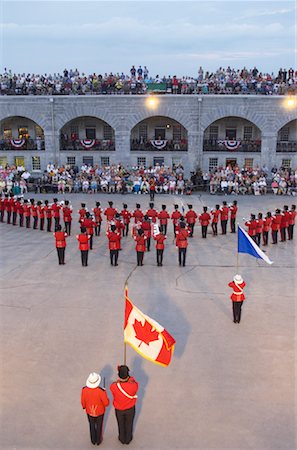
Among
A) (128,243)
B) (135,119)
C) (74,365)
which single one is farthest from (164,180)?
(74,365)

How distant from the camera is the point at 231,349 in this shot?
8922 mm

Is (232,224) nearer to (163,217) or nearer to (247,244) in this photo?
(163,217)

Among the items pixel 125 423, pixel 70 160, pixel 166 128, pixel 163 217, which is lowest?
pixel 125 423

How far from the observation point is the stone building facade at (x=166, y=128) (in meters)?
29.8

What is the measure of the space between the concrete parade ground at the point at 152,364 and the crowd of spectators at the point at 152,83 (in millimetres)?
17833

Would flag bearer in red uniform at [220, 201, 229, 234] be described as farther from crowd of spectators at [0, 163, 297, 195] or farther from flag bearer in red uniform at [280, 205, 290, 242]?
crowd of spectators at [0, 163, 297, 195]

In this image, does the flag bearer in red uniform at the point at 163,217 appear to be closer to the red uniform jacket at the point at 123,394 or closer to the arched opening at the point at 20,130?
the red uniform jacket at the point at 123,394

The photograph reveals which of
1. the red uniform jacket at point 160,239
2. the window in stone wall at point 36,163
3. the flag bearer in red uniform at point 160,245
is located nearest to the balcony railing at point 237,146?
the window in stone wall at point 36,163

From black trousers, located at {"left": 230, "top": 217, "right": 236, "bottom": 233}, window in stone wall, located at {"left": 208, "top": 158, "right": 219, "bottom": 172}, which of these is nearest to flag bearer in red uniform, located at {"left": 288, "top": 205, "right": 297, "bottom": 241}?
black trousers, located at {"left": 230, "top": 217, "right": 236, "bottom": 233}

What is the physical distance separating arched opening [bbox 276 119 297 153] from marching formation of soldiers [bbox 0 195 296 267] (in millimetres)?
14305

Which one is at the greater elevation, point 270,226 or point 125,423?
point 270,226

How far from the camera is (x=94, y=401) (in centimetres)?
615

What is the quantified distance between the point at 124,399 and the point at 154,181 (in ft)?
71.3

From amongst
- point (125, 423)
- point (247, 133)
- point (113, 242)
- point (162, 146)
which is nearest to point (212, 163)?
point (162, 146)
